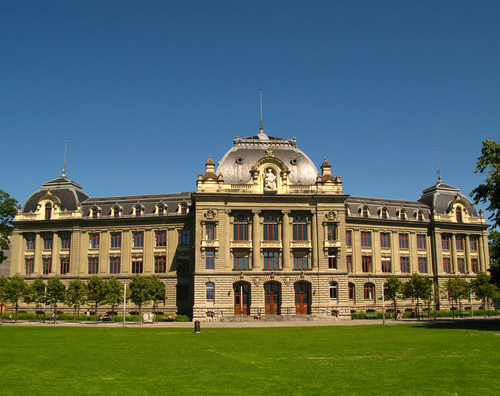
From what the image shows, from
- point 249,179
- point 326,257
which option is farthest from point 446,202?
point 249,179

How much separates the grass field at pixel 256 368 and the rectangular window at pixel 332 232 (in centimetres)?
3937

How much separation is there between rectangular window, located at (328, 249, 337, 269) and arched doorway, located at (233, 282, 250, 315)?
474 inches

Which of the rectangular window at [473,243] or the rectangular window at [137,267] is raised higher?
the rectangular window at [473,243]

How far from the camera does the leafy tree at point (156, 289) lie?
69931 millimetres

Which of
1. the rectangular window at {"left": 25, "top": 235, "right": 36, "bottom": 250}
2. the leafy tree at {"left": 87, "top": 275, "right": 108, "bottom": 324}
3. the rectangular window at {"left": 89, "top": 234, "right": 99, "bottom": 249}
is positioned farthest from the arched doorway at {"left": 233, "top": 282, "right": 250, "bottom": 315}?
the rectangular window at {"left": 25, "top": 235, "right": 36, "bottom": 250}

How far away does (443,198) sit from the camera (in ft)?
305

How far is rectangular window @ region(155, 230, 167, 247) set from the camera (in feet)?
272

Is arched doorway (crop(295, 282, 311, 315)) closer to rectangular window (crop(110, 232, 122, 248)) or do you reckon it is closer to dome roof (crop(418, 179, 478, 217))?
rectangular window (crop(110, 232, 122, 248))

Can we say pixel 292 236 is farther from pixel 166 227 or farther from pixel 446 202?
pixel 446 202

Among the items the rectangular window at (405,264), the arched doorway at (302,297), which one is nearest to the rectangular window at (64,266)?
the arched doorway at (302,297)

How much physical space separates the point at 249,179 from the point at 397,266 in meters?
31.3

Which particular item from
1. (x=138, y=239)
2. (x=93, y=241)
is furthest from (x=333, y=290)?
(x=93, y=241)

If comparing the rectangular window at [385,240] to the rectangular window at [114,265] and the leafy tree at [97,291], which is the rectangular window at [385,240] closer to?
the rectangular window at [114,265]

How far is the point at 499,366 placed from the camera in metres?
22.5
